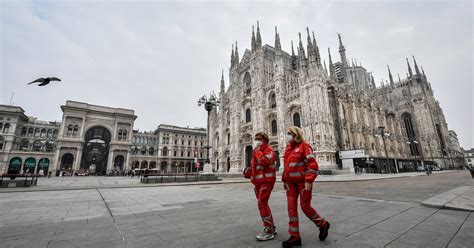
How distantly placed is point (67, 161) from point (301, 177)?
52312 millimetres

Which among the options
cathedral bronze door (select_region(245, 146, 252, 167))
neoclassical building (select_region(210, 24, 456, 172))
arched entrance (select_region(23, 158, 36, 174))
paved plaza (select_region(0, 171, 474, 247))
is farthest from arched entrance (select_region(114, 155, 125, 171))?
paved plaza (select_region(0, 171, 474, 247))

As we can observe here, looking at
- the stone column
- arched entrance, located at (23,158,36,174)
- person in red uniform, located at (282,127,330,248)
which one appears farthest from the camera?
the stone column

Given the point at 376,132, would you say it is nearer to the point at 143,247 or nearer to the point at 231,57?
the point at 231,57

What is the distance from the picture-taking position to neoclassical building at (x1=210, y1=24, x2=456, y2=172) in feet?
86.0

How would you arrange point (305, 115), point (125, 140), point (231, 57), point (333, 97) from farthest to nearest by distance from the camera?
point (125, 140) → point (231, 57) → point (333, 97) → point (305, 115)

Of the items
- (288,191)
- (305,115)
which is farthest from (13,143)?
(288,191)

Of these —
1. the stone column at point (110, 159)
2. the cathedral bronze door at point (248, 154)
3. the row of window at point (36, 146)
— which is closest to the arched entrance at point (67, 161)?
the row of window at point (36, 146)

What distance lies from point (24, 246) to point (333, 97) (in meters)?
33.3

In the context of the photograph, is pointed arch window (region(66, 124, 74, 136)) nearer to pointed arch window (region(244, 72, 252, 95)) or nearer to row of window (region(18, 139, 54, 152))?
row of window (region(18, 139, 54, 152))

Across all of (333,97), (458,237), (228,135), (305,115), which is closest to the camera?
(458,237)

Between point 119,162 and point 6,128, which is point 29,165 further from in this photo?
point 119,162

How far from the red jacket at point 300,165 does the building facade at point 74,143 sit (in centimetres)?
3959

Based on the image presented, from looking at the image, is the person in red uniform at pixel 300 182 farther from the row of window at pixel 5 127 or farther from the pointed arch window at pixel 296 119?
the row of window at pixel 5 127

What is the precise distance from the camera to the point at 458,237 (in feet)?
8.12
